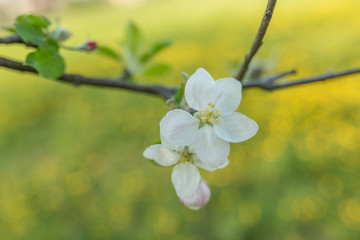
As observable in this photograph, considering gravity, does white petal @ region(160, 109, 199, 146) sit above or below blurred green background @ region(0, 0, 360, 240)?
below

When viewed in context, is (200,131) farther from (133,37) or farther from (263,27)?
(133,37)

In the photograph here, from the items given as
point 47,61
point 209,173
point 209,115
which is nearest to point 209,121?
point 209,115

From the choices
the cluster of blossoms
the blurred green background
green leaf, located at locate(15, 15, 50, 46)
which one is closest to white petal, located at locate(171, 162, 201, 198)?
the cluster of blossoms

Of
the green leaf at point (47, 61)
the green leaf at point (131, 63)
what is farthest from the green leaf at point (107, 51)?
the green leaf at point (47, 61)

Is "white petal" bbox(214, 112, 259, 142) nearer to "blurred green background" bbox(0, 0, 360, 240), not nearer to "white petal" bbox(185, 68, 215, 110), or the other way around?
"white petal" bbox(185, 68, 215, 110)

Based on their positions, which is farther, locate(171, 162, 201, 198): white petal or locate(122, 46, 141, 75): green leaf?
locate(122, 46, 141, 75): green leaf

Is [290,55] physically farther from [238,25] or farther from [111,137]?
[111,137]
